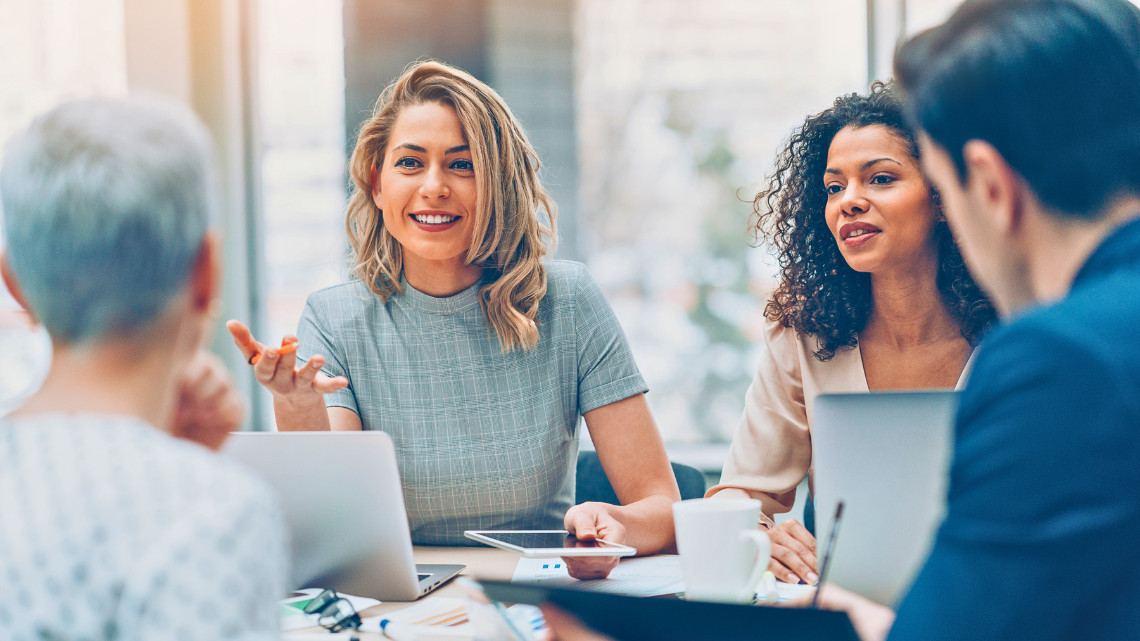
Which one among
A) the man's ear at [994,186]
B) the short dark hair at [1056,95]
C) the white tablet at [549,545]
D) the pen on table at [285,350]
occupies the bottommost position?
the white tablet at [549,545]

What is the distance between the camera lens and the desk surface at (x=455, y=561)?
3.59 ft

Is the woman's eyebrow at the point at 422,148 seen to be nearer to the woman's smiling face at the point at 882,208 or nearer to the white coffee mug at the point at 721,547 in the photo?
the woman's smiling face at the point at 882,208

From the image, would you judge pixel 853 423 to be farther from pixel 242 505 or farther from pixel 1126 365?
pixel 242 505

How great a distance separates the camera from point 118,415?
680 millimetres

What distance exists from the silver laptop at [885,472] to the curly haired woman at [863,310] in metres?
0.70

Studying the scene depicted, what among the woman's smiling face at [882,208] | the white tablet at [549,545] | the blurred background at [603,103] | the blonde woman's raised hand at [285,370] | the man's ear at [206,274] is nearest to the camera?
the man's ear at [206,274]

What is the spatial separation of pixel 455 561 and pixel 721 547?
606 millimetres

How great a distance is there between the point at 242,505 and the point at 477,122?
1378mm

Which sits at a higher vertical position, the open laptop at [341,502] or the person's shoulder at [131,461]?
the person's shoulder at [131,461]

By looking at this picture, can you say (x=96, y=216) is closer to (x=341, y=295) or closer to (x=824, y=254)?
(x=341, y=295)

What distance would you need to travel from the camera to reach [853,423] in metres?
1.03

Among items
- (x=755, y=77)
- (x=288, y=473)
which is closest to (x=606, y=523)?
(x=288, y=473)

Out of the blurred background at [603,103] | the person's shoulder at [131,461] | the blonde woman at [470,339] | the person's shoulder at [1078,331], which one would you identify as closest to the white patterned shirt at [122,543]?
the person's shoulder at [131,461]

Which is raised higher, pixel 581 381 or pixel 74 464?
pixel 74 464
